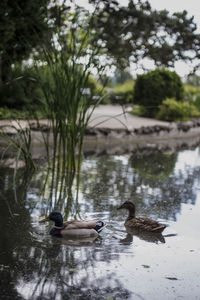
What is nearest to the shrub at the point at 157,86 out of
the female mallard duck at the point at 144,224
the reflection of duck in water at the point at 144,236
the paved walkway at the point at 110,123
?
the paved walkway at the point at 110,123

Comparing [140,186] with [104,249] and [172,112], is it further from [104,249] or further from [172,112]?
[172,112]

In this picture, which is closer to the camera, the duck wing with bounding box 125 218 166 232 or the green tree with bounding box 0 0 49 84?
the duck wing with bounding box 125 218 166 232

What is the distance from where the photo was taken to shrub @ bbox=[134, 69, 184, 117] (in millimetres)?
18609

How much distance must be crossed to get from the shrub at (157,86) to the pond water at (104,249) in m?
12.0

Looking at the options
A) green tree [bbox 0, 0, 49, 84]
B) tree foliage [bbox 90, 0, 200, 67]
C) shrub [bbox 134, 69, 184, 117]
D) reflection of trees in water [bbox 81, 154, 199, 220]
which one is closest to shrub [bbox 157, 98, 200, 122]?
shrub [bbox 134, 69, 184, 117]

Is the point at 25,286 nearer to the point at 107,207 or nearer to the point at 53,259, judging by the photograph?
the point at 53,259

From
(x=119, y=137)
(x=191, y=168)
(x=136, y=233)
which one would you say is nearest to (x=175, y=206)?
(x=136, y=233)

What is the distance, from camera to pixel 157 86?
1856 cm

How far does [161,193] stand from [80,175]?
141 centimetres

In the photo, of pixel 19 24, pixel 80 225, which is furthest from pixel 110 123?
pixel 80 225

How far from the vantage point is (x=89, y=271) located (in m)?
3.41

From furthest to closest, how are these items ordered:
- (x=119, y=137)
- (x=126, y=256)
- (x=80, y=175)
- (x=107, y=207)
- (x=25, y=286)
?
(x=119, y=137)
(x=80, y=175)
(x=107, y=207)
(x=126, y=256)
(x=25, y=286)

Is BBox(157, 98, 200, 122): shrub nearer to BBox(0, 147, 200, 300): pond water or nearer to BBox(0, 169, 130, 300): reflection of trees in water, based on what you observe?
BBox(0, 147, 200, 300): pond water

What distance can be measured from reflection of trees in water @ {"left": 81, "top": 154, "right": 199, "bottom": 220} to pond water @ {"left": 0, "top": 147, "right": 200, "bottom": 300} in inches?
0.6
